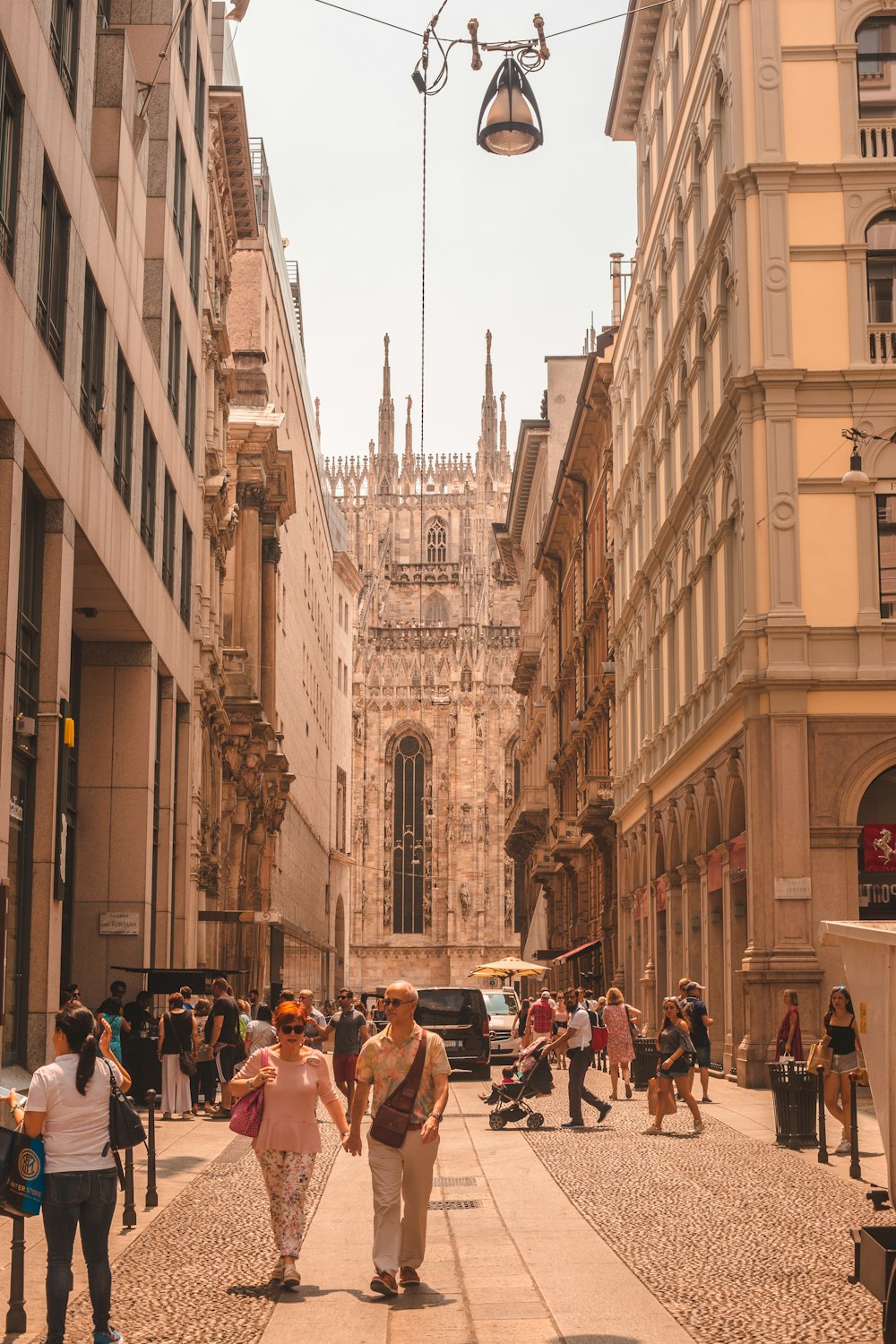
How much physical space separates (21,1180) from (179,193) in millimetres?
25037

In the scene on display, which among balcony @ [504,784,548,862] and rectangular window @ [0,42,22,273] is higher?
rectangular window @ [0,42,22,273]

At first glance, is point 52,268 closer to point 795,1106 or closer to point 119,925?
point 119,925

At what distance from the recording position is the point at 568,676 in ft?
192

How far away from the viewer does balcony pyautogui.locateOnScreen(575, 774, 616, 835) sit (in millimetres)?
46531

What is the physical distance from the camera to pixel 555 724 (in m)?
63.1

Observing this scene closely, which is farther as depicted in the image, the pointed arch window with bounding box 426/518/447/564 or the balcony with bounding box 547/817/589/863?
the pointed arch window with bounding box 426/518/447/564

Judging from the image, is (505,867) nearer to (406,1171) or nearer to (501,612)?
(501,612)

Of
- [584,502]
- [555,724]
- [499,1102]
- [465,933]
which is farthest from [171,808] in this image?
[465,933]

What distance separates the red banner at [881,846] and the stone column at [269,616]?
24.8 meters

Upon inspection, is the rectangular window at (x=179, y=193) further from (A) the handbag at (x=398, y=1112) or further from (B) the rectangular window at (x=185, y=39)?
(A) the handbag at (x=398, y=1112)

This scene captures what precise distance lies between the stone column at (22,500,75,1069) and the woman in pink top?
28.8ft

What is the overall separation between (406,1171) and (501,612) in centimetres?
12278

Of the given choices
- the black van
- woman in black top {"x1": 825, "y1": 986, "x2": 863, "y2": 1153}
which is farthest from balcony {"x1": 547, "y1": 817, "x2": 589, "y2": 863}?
woman in black top {"x1": 825, "y1": 986, "x2": 863, "y2": 1153}

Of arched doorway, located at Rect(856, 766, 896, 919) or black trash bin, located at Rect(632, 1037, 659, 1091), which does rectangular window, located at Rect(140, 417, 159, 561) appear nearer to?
black trash bin, located at Rect(632, 1037, 659, 1091)
